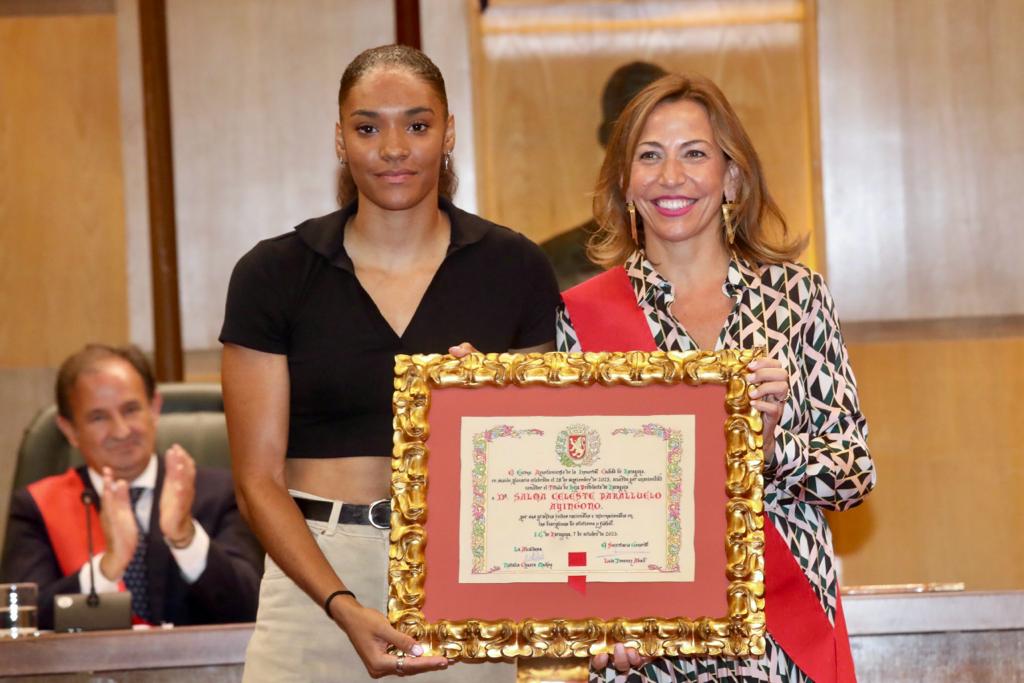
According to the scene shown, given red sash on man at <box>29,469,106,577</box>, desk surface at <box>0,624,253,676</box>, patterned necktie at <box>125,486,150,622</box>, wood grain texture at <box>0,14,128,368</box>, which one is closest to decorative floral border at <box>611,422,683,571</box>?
desk surface at <box>0,624,253,676</box>

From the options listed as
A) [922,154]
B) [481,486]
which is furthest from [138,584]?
[922,154]

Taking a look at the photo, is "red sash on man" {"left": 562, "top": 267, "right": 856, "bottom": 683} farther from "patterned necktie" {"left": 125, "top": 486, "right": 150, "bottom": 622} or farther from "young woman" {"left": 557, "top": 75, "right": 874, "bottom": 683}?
"patterned necktie" {"left": 125, "top": 486, "right": 150, "bottom": 622}

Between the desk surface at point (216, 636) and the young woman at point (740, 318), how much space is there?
43 cm

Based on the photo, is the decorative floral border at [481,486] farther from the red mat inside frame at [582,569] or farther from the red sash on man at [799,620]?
the red sash on man at [799,620]

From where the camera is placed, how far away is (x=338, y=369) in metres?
2.02

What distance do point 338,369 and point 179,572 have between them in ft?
5.18

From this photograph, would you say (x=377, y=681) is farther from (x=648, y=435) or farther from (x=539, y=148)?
(x=539, y=148)

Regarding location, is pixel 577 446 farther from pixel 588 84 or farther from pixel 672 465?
pixel 588 84

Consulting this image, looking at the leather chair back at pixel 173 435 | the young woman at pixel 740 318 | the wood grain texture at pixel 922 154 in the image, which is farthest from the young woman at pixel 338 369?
the wood grain texture at pixel 922 154

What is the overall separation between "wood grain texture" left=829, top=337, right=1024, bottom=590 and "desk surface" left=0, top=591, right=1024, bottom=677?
1.65m

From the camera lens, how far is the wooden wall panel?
4250mm

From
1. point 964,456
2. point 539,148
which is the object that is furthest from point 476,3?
point 964,456

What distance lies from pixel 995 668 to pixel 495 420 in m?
1.10

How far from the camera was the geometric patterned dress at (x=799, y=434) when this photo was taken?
202 cm
